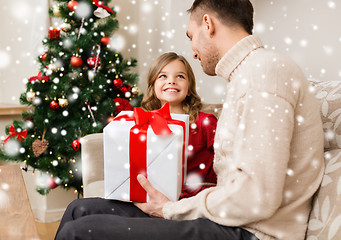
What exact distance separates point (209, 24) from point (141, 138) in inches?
18.2

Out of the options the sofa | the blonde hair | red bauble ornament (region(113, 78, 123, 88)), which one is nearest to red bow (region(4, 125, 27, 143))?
red bauble ornament (region(113, 78, 123, 88))

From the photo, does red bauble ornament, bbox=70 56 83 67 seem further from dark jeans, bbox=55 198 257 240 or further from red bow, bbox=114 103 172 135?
dark jeans, bbox=55 198 257 240

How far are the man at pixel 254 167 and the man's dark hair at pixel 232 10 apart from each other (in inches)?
4.3

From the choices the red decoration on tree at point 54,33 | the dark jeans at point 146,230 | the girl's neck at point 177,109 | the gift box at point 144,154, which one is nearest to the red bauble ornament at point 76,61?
the red decoration on tree at point 54,33

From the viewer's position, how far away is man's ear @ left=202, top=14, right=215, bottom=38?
1.16m

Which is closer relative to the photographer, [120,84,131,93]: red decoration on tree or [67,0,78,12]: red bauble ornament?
[67,0,78,12]: red bauble ornament

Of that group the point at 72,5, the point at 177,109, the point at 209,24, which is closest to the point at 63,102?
the point at 72,5

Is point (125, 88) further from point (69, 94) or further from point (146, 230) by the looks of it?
point (146, 230)

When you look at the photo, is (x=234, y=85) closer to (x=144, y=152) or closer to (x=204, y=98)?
(x=144, y=152)

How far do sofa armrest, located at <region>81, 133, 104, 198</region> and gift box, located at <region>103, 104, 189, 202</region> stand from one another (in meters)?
0.60

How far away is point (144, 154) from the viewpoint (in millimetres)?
1124

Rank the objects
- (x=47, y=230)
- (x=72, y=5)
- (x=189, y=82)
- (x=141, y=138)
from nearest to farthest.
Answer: (x=141, y=138) < (x=189, y=82) < (x=72, y=5) < (x=47, y=230)

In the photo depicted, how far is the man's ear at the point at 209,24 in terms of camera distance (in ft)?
3.80

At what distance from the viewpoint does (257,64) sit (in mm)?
945
